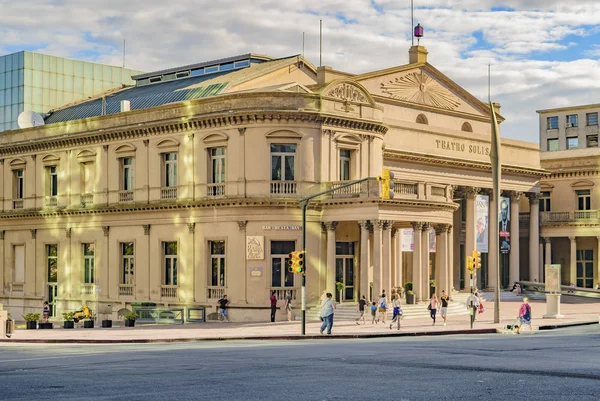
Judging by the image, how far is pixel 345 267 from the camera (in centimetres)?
5631

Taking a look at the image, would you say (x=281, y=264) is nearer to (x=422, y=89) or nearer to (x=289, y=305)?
(x=289, y=305)

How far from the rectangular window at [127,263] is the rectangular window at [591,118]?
7730 cm

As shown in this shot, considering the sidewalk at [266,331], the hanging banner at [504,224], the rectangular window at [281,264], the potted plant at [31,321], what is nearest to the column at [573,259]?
the hanging banner at [504,224]

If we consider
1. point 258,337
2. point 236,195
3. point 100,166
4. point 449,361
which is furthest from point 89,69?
point 449,361

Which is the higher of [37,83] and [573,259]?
[37,83]

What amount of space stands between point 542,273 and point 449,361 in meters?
55.3

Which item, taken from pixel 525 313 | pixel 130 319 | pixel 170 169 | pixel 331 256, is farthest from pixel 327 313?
pixel 170 169

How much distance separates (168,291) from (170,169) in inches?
277

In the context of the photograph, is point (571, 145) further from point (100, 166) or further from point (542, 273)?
point (100, 166)

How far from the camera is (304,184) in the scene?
53781mm

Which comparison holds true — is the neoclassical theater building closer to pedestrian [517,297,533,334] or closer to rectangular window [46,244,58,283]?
rectangular window [46,244,58,283]

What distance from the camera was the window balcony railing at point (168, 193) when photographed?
5695 centimetres

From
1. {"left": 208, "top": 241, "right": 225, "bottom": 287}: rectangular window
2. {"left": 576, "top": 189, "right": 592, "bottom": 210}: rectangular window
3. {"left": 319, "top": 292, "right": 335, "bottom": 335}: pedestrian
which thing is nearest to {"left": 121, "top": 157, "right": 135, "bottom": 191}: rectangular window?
{"left": 208, "top": 241, "right": 225, "bottom": 287}: rectangular window

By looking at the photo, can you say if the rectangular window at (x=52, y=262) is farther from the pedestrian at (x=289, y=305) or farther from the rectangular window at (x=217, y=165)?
the pedestrian at (x=289, y=305)
